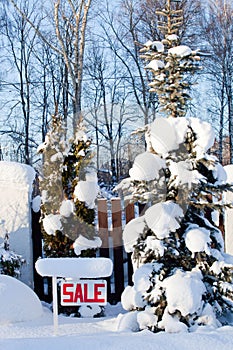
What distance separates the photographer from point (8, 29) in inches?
455

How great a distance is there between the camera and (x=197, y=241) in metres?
2.42

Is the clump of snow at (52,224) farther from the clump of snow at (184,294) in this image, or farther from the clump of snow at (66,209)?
the clump of snow at (184,294)

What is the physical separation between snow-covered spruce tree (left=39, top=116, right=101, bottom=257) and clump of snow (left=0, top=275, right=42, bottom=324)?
553 millimetres

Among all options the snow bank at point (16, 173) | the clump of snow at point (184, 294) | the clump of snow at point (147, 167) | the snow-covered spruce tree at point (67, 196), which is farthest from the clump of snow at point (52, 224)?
the clump of snow at point (184, 294)

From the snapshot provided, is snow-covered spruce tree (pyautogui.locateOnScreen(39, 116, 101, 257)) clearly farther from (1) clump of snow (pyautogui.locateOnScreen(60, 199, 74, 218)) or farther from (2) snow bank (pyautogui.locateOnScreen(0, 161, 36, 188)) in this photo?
(2) snow bank (pyautogui.locateOnScreen(0, 161, 36, 188))

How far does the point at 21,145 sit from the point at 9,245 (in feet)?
23.9

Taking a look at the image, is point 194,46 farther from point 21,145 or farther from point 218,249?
point 218,249

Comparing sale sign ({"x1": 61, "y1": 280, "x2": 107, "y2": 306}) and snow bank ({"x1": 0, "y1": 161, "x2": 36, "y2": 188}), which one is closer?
sale sign ({"x1": 61, "y1": 280, "x2": 107, "y2": 306})

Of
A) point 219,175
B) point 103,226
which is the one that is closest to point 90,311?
point 103,226

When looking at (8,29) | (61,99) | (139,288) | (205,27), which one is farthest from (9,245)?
(8,29)

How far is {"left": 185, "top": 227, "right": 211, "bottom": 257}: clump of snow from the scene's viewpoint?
242cm

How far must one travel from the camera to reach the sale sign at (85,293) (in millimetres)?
2258

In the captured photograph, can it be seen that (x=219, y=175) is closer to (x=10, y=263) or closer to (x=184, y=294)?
(x=184, y=294)

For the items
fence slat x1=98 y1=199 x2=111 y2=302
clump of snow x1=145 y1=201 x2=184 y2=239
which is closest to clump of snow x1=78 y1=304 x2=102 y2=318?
fence slat x1=98 y1=199 x2=111 y2=302
